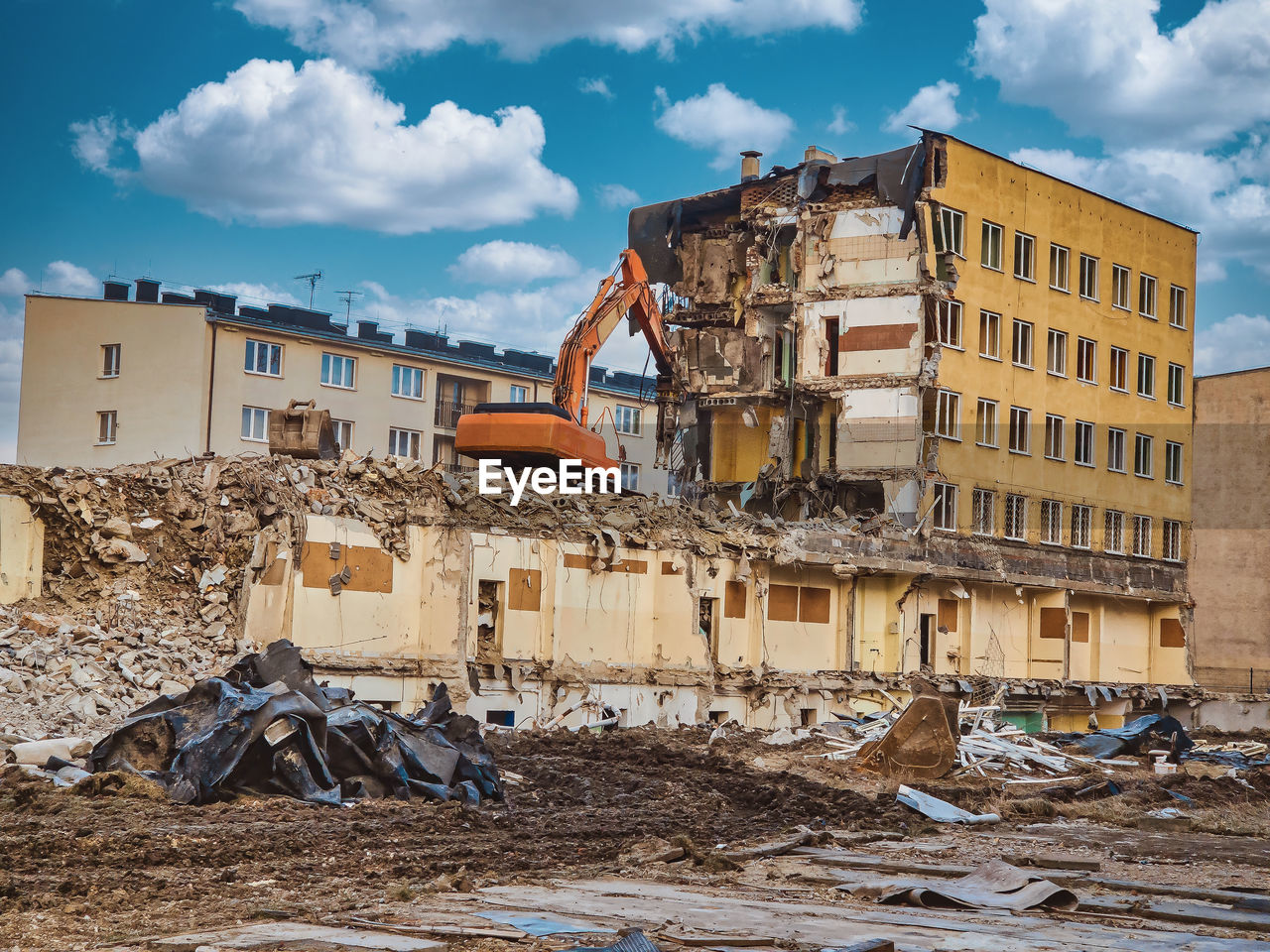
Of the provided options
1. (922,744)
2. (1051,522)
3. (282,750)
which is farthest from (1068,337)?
(282,750)

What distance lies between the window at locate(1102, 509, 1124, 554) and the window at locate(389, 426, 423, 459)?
2545cm

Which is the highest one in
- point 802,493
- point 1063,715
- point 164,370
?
point 164,370

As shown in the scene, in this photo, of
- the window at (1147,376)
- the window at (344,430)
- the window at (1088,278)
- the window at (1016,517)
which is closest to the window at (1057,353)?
the window at (1088,278)

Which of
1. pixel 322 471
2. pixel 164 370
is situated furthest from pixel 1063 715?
pixel 164 370

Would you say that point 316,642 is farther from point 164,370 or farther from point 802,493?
point 164,370

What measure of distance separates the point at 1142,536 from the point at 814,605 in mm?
17105

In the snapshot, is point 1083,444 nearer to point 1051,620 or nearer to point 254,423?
point 1051,620

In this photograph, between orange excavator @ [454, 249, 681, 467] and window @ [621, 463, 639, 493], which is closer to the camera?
orange excavator @ [454, 249, 681, 467]

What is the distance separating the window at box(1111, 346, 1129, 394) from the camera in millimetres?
44562

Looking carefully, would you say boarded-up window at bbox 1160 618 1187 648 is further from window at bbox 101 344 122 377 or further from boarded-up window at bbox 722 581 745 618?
window at bbox 101 344 122 377

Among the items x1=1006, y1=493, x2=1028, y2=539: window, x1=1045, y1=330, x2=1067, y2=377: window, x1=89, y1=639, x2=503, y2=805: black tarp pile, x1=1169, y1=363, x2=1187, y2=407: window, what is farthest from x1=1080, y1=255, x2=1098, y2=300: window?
x1=89, y1=639, x2=503, y2=805: black tarp pile

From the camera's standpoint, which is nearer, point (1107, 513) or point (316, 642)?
point (316, 642)

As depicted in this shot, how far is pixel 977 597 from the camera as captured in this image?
38.6 meters

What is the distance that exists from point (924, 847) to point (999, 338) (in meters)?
28.7
